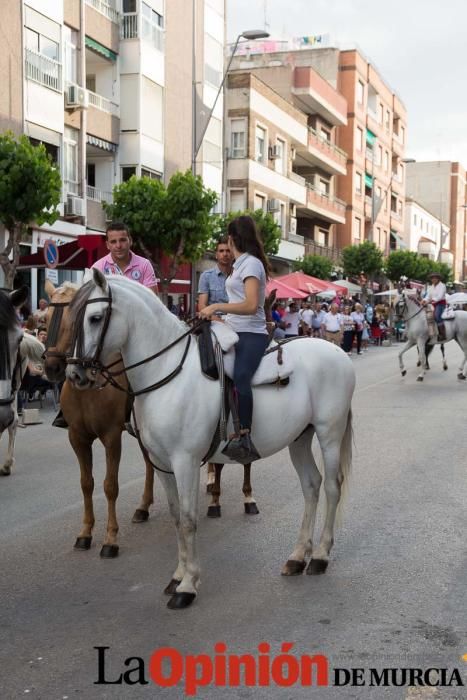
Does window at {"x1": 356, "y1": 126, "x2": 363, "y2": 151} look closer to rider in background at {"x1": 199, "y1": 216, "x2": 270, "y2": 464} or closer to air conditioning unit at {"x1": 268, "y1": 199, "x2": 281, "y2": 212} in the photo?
air conditioning unit at {"x1": 268, "y1": 199, "x2": 281, "y2": 212}

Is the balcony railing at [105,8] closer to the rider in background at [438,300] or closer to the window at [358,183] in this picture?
the rider in background at [438,300]

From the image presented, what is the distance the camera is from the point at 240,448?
5.00 metres

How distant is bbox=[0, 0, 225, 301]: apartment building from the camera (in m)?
22.6

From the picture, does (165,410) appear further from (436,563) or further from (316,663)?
(436,563)

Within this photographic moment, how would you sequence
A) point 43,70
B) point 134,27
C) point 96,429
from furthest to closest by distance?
point 134,27, point 43,70, point 96,429

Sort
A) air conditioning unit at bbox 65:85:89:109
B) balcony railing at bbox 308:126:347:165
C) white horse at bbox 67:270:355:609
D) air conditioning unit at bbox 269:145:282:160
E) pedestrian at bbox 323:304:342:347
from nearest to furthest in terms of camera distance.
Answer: white horse at bbox 67:270:355:609
air conditioning unit at bbox 65:85:89:109
pedestrian at bbox 323:304:342:347
air conditioning unit at bbox 269:145:282:160
balcony railing at bbox 308:126:347:165

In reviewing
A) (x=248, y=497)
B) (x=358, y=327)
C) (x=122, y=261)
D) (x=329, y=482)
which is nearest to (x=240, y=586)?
(x=329, y=482)

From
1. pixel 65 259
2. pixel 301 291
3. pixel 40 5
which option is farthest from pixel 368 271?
pixel 65 259

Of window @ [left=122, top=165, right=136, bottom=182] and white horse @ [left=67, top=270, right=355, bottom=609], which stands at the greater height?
window @ [left=122, top=165, right=136, bottom=182]

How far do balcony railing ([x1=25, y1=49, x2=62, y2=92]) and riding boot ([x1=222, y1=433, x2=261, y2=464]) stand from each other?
20559 millimetres

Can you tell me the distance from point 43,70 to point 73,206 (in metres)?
4.17

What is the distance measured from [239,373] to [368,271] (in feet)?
139

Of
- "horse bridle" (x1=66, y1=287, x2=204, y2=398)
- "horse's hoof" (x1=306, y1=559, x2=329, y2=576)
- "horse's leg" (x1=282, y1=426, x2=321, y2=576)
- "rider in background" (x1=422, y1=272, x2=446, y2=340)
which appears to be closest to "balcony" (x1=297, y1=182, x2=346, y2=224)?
"rider in background" (x1=422, y1=272, x2=446, y2=340)

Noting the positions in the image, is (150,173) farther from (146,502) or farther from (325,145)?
(146,502)
